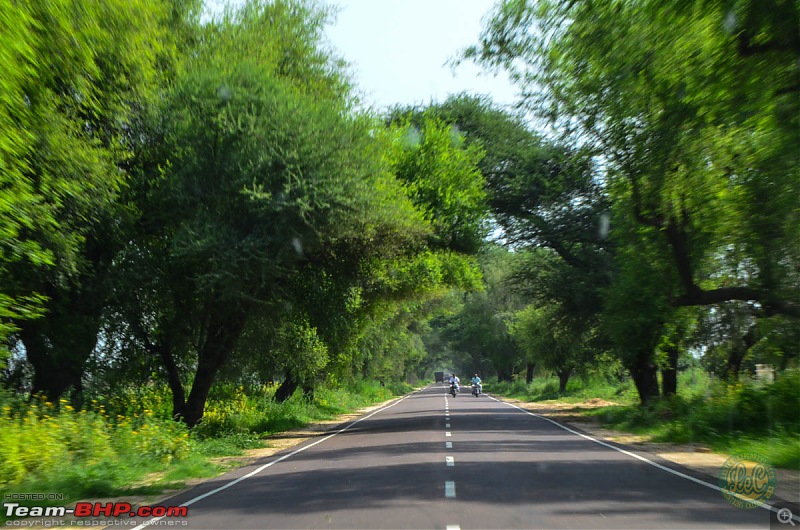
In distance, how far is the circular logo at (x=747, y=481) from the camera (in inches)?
403

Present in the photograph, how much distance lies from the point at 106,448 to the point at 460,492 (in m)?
7.52

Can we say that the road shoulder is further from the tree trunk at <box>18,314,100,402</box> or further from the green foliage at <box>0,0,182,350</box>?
the tree trunk at <box>18,314,100,402</box>

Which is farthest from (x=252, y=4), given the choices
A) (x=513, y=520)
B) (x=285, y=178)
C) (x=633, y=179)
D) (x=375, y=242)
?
(x=513, y=520)

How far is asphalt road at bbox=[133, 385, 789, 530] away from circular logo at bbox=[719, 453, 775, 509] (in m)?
0.32

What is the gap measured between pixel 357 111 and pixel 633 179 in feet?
27.0

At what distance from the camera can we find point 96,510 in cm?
1047

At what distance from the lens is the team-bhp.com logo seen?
387 inches

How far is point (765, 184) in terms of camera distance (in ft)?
48.8

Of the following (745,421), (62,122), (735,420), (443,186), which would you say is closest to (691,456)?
(745,421)

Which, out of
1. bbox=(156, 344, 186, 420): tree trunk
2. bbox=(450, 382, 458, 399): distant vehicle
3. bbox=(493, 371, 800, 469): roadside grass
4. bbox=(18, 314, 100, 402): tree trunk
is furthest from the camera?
bbox=(450, 382, 458, 399): distant vehicle

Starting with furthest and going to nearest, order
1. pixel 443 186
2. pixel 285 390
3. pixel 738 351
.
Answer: pixel 285 390 < pixel 738 351 < pixel 443 186

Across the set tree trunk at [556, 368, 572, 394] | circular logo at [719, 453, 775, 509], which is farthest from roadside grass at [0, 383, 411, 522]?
tree trunk at [556, 368, 572, 394]

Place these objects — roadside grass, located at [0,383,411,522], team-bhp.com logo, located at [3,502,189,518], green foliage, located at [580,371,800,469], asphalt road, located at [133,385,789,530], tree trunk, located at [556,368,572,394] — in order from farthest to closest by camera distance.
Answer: tree trunk, located at [556,368,572,394] → green foliage, located at [580,371,800,469] → roadside grass, located at [0,383,411,522] → team-bhp.com logo, located at [3,502,189,518] → asphalt road, located at [133,385,789,530]

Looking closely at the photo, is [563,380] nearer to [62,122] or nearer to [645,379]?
[645,379]
